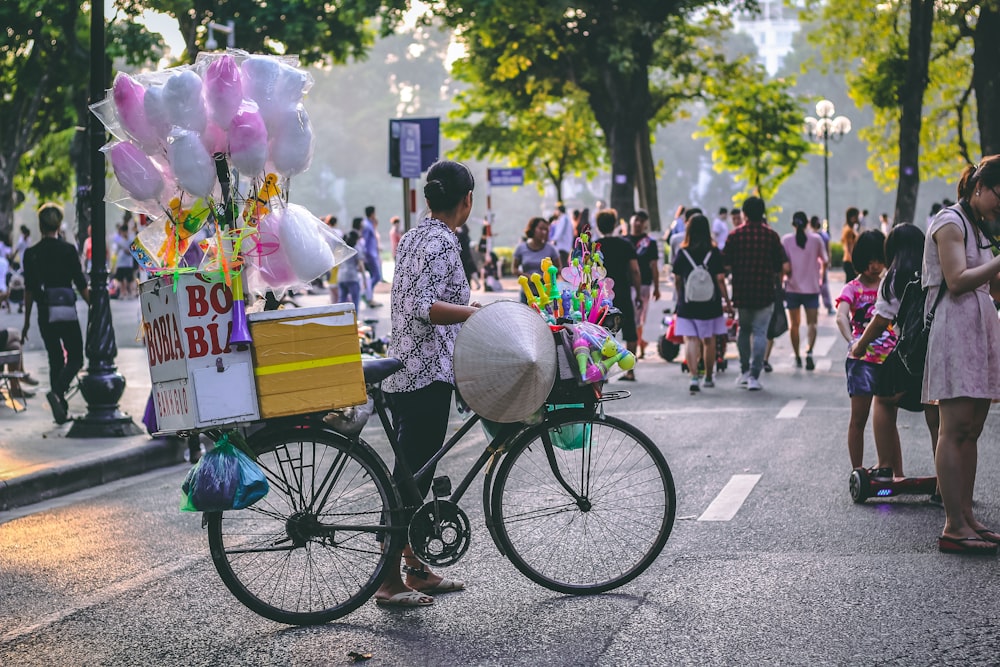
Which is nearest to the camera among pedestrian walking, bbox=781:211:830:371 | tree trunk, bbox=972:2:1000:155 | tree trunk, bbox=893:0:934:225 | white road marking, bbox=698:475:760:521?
white road marking, bbox=698:475:760:521

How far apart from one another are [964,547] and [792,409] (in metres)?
6.12

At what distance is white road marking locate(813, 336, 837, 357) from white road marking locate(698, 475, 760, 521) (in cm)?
955

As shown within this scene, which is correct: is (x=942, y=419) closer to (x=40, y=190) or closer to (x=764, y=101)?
(x=764, y=101)

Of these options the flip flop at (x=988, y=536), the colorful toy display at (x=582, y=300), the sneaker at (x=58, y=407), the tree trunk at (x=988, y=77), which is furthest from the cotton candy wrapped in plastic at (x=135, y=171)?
the tree trunk at (x=988, y=77)

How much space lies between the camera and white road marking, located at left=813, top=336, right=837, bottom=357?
1820cm

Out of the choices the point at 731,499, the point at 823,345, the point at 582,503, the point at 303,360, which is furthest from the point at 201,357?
the point at 823,345

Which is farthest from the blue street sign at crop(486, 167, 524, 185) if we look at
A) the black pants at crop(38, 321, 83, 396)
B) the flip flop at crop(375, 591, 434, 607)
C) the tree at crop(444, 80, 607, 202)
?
the flip flop at crop(375, 591, 434, 607)

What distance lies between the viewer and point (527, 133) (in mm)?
43156

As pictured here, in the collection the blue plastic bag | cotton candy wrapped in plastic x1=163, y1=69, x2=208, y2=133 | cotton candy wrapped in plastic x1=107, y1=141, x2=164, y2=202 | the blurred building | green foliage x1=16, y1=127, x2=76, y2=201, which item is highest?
the blurred building

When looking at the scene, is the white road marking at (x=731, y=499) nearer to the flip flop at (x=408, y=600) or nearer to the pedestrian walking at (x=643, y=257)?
the flip flop at (x=408, y=600)

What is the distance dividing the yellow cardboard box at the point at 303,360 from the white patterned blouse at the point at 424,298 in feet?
1.32

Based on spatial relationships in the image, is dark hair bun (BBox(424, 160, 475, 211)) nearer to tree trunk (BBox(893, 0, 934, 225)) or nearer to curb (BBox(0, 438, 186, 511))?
curb (BBox(0, 438, 186, 511))

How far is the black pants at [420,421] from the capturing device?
18.6ft

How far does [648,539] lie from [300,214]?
1.95m
